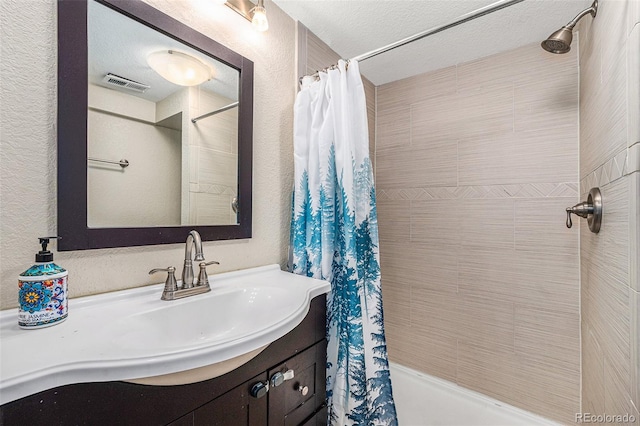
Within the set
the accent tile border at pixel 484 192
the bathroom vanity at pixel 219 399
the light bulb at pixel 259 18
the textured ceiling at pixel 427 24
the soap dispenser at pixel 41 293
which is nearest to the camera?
the bathroom vanity at pixel 219 399

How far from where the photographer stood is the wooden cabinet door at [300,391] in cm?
86

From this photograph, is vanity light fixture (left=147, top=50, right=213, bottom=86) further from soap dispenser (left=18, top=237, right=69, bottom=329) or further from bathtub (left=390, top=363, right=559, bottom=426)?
bathtub (left=390, top=363, right=559, bottom=426)

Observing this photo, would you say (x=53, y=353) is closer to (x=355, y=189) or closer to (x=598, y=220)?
(x=355, y=189)

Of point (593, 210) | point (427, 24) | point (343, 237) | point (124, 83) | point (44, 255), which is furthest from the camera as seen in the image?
point (427, 24)

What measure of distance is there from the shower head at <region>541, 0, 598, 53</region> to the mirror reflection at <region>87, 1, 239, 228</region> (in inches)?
50.8

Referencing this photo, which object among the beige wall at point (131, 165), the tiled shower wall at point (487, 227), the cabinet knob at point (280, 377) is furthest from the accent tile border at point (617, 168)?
the beige wall at point (131, 165)

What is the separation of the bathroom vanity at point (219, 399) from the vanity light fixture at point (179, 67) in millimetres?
974

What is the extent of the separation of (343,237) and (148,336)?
0.82m

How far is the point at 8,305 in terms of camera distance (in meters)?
0.71

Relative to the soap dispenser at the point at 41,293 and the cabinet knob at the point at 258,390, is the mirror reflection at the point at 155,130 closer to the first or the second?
the soap dispenser at the point at 41,293

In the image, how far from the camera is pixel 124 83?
92cm

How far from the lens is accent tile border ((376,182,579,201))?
4.89ft

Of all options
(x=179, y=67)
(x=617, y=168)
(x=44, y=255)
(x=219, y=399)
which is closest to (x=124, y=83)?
(x=179, y=67)

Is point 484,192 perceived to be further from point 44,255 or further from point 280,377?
point 44,255
